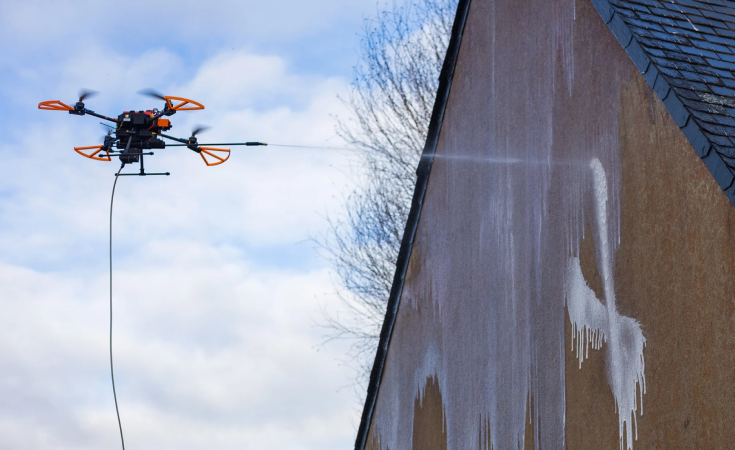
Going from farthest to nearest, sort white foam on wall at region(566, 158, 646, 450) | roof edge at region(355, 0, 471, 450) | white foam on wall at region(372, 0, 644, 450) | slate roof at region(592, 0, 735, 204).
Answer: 1. roof edge at region(355, 0, 471, 450)
2. white foam on wall at region(372, 0, 644, 450)
3. white foam on wall at region(566, 158, 646, 450)
4. slate roof at region(592, 0, 735, 204)

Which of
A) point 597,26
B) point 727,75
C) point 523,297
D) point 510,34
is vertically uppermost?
point 510,34

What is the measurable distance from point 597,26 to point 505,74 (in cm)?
193

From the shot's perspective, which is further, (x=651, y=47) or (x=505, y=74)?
(x=505, y=74)

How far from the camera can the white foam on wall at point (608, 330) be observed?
7.16 metres

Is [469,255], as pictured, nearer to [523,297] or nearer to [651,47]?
[523,297]

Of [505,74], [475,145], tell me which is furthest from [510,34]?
[475,145]

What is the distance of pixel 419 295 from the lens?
1188 cm

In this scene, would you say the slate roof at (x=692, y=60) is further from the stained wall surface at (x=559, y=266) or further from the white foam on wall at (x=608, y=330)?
the white foam on wall at (x=608, y=330)

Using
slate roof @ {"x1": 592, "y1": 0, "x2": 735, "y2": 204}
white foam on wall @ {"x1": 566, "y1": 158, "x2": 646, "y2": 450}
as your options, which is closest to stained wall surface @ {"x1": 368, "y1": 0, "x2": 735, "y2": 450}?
white foam on wall @ {"x1": 566, "y1": 158, "x2": 646, "y2": 450}

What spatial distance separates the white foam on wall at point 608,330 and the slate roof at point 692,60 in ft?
3.74

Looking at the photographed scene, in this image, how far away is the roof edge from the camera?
38.0 ft

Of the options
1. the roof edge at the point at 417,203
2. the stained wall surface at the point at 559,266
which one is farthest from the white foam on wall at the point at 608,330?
the roof edge at the point at 417,203

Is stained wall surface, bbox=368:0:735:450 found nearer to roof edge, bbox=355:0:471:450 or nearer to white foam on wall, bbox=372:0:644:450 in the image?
white foam on wall, bbox=372:0:644:450

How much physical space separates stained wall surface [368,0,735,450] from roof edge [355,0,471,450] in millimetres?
184
